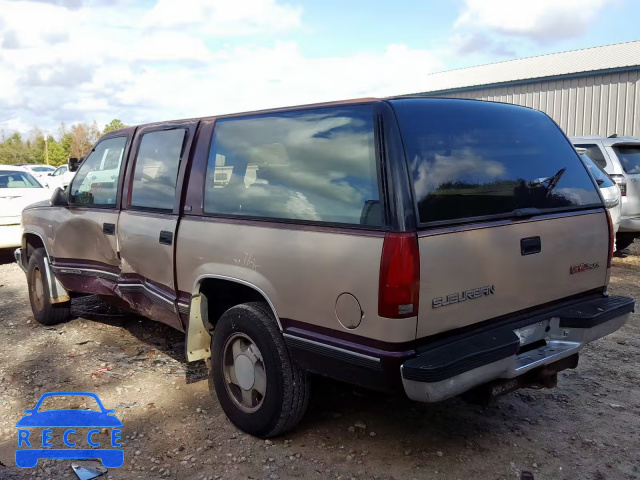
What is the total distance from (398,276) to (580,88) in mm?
17037

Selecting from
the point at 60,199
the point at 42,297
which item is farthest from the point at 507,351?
the point at 42,297

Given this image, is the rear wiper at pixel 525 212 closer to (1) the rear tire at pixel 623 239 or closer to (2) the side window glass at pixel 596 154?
(2) the side window glass at pixel 596 154

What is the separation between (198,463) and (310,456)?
0.65 meters

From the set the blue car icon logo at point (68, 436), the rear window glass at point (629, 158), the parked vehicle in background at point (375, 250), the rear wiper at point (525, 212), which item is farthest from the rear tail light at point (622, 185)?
the blue car icon logo at point (68, 436)

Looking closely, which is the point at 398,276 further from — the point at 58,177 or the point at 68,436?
the point at 58,177

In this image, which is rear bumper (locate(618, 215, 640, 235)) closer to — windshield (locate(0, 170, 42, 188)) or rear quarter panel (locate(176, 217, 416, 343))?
rear quarter panel (locate(176, 217, 416, 343))

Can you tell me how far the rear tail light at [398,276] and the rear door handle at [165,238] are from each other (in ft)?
6.14

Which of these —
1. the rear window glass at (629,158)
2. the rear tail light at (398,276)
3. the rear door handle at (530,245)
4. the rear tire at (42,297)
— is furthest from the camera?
the rear window glass at (629,158)

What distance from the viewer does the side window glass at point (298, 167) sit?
304 cm

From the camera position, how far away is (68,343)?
18.5ft

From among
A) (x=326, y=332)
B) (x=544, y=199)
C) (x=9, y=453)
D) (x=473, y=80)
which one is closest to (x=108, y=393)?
(x=9, y=453)

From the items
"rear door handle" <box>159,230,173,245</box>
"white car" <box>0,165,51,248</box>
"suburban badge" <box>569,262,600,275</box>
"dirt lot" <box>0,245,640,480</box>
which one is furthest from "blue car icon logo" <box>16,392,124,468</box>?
"white car" <box>0,165,51,248</box>

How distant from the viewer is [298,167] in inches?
133

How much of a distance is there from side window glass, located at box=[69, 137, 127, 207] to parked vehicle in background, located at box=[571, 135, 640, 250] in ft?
22.7
